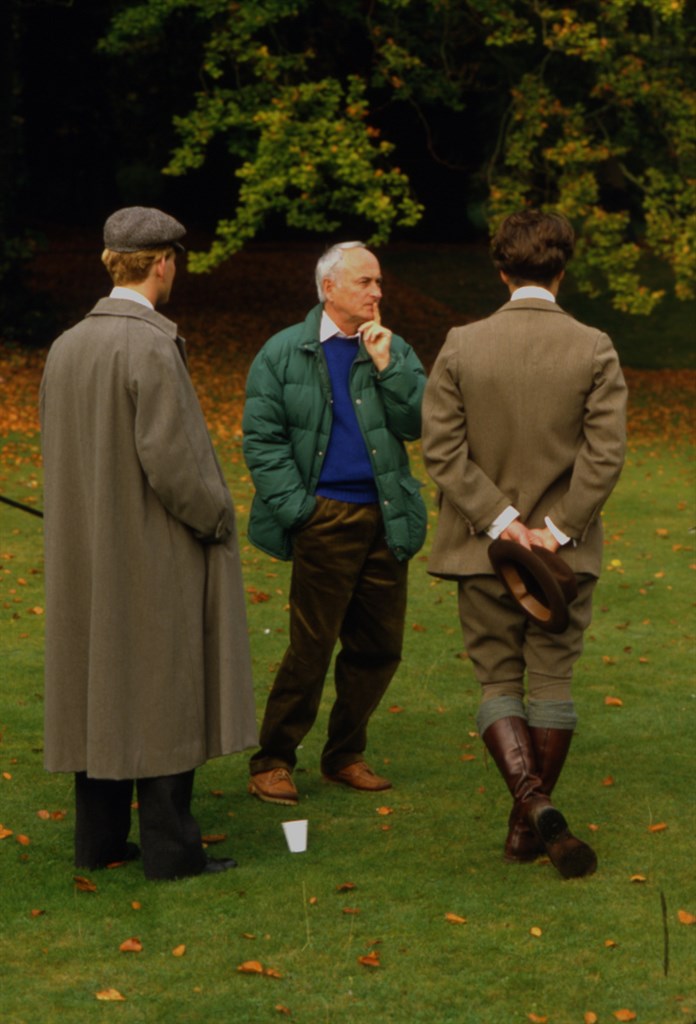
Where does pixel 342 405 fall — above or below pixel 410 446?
above

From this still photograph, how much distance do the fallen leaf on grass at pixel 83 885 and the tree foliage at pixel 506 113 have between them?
13.9 m

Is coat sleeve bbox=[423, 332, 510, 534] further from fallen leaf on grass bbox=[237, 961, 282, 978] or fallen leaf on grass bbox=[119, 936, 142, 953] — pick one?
fallen leaf on grass bbox=[119, 936, 142, 953]

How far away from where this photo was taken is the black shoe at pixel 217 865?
562 cm

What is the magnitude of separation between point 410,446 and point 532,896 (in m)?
13.1

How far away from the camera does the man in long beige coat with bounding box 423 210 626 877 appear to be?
5.43 meters

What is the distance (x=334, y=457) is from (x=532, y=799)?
157 cm

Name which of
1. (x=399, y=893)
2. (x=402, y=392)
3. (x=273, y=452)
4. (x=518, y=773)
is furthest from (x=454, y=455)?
(x=399, y=893)

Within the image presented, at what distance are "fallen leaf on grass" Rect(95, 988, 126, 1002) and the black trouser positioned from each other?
2.87 ft

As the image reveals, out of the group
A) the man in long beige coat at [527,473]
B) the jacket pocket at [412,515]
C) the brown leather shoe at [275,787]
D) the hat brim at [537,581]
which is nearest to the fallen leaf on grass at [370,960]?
the man in long beige coat at [527,473]

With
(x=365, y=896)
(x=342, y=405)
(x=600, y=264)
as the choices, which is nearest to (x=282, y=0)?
(x=600, y=264)

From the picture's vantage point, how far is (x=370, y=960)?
4.82 meters

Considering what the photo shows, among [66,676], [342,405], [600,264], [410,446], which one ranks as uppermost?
[342,405]

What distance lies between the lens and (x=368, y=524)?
6.28 metres

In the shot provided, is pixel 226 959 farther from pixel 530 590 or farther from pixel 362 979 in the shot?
pixel 530 590
